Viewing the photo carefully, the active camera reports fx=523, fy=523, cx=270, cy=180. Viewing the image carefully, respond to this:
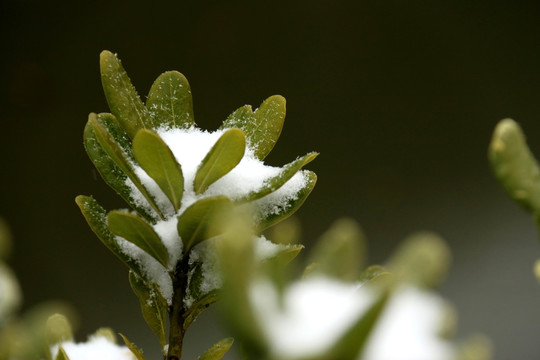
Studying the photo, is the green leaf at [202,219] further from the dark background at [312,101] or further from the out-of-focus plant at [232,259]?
the dark background at [312,101]

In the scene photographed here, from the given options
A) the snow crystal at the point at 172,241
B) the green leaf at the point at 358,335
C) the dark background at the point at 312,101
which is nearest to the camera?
the green leaf at the point at 358,335

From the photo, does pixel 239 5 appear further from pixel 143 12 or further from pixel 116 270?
pixel 116 270

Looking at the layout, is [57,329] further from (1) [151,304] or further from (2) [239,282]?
(2) [239,282]

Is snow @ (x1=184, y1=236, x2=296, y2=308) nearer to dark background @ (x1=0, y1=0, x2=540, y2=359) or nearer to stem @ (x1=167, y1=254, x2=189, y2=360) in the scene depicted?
stem @ (x1=167, y1=254, x2=189, y2=360)

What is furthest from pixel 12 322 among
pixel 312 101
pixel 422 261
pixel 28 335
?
pixel 312 101

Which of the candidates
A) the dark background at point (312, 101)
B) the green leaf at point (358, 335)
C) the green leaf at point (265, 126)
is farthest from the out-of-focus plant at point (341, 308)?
the dark background at point (312, 101)
